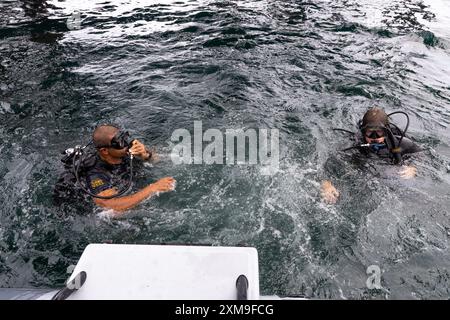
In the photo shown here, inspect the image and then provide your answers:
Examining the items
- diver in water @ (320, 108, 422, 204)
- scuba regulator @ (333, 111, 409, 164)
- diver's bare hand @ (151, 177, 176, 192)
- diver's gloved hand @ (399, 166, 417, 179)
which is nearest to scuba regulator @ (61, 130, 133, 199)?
diver's bare hand @ (151, 177, 176, 192)

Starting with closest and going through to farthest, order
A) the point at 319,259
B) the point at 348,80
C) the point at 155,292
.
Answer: the point at 155,292
the point at 319,259
the point at 348,80

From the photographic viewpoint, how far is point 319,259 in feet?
12.8

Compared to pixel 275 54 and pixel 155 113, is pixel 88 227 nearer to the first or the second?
pixel 155 113

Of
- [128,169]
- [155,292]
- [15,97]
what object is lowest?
[15,97]

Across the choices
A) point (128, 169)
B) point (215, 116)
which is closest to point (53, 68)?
point (215, 116)

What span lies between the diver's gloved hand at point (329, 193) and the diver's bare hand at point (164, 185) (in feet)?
6.74

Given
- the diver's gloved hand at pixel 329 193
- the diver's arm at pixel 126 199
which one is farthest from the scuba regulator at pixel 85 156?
the diver's gloved hand at pixel 329 193

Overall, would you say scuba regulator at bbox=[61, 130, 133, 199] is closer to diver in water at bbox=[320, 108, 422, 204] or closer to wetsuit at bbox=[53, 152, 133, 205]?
wetsuit at bbox=[53, 152, 133, 205]

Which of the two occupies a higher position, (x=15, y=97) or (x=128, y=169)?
(x=128, y=169)

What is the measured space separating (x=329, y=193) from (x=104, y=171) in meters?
2.96

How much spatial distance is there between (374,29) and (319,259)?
28.3 ft

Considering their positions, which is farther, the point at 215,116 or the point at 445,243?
the point at 215,116

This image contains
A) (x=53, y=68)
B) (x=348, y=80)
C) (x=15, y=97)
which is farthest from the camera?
(x=53, y=68)

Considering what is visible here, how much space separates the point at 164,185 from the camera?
4684mm
